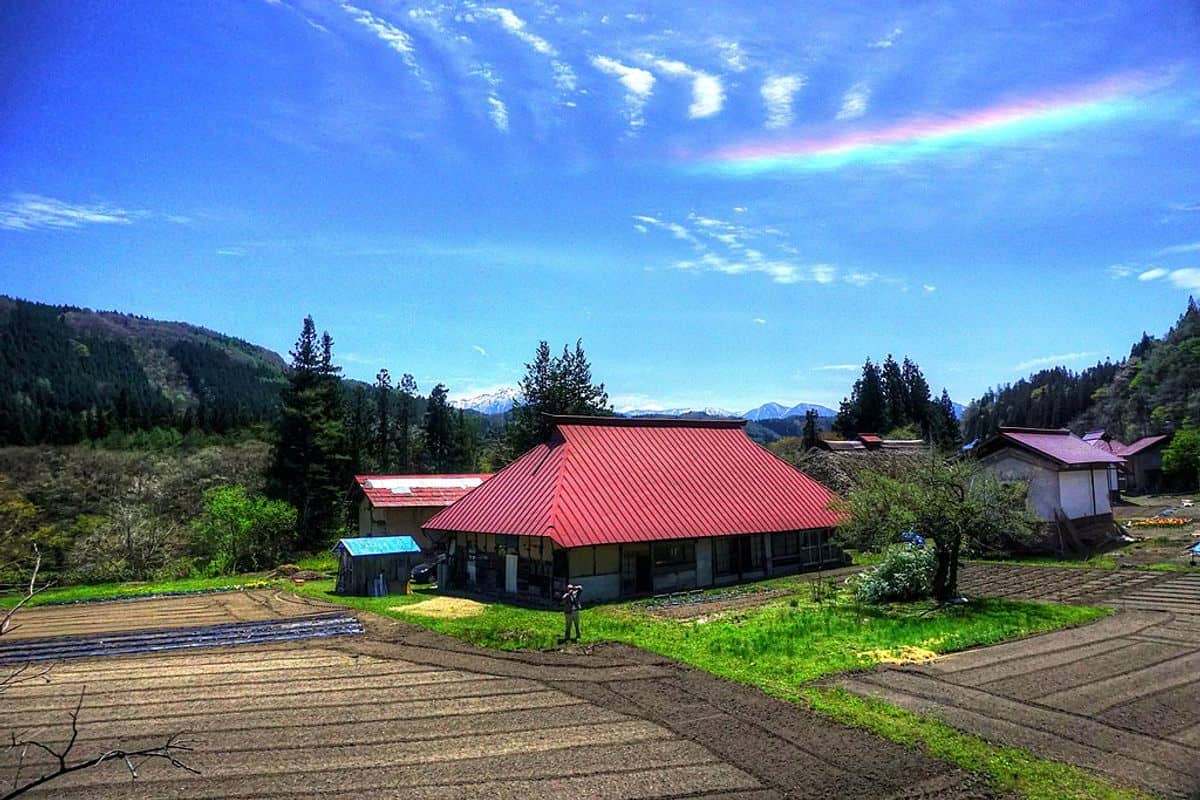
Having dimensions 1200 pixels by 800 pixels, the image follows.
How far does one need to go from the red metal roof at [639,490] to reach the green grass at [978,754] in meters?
12.0

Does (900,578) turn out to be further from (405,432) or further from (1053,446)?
(405,432)

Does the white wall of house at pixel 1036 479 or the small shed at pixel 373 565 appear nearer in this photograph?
the small shed at pixel 373 565

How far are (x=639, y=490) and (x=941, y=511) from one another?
10.9 meters

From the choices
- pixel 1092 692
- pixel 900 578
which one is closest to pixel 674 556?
pixel 900 578

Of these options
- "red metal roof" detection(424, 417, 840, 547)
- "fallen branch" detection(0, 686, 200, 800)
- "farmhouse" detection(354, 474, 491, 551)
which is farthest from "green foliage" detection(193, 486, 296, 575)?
"fallen branch" detection(0, 686, 200, 800)

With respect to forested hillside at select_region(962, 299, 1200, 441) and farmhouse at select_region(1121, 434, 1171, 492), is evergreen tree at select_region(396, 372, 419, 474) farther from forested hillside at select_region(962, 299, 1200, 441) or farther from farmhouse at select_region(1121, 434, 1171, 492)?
farmhouse at select_region(1121, 434, 1171, 492)

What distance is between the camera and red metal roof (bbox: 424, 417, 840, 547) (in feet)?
81.1

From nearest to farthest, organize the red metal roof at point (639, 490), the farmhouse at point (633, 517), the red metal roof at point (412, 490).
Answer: the farmhouse at point (633, 517) → the red metal roof at point (639, 490) → the red metal roof at point (412, 490)

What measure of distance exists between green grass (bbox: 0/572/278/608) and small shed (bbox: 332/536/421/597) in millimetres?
6325

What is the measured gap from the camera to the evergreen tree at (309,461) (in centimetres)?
4609

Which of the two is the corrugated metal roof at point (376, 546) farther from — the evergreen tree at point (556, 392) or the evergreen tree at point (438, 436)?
the evergreen tree at point (438, 436)

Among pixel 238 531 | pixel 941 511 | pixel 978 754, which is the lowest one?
pixel 978 754

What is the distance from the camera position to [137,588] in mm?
32344

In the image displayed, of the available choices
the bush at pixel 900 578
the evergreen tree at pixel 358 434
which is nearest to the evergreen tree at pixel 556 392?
the evergreen tree at pixel 358 434
